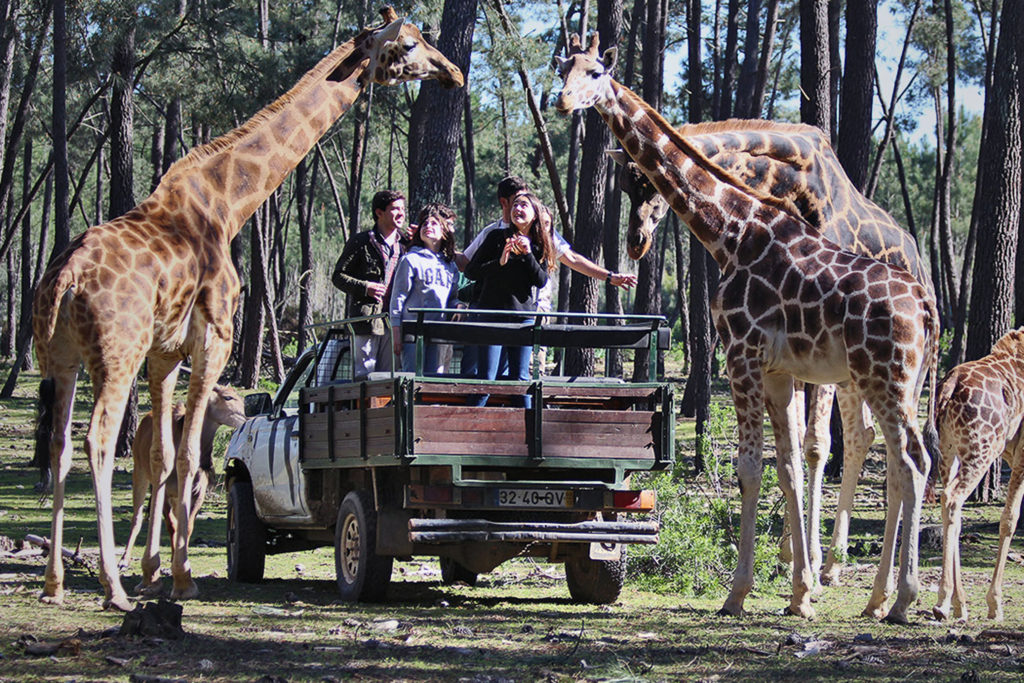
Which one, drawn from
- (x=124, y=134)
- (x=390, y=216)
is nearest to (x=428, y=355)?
(x=390, y=216)

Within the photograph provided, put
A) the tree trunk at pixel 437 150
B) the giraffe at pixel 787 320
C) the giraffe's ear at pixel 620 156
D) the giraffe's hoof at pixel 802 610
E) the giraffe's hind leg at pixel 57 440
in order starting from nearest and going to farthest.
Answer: the giraffe's hind leg at pixel 57 440 → the giraffe at pixel 787 320 → the giraffe's hoof at pixel 802 610 → the giraffe's ear at pixel 620 156 → the tree trunk at pixel 437 150

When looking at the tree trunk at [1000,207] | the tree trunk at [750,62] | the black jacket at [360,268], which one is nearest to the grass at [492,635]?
the black jacket at [360,268]

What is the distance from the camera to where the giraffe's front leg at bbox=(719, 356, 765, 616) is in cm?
930

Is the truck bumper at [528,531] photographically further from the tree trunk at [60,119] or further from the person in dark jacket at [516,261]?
the tree trunk at [60,119]

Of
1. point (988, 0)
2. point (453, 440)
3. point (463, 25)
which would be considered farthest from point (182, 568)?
point (988, 0)

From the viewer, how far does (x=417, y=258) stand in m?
10.3

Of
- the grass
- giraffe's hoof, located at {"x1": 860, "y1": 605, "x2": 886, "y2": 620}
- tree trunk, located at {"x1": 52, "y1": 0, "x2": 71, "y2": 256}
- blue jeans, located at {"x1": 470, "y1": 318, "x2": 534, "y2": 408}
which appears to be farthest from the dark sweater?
tree trunk, located at {"x1": 52, "y1": 0, "x2": 71, "y2": 256}

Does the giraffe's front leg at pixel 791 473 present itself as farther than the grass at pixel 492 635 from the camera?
Yes

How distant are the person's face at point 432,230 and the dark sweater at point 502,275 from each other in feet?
1.22

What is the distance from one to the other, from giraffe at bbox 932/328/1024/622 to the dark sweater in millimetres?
3585

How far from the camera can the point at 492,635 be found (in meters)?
8.12

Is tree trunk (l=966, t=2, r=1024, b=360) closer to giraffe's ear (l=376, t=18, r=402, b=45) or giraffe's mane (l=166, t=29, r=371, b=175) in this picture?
giraffe's ear (l=376, t=18, r=402, b=45)

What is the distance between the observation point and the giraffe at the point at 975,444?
9523mm

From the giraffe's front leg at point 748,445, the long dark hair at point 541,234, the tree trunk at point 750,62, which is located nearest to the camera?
the giraffe's front leg at point 748,445
